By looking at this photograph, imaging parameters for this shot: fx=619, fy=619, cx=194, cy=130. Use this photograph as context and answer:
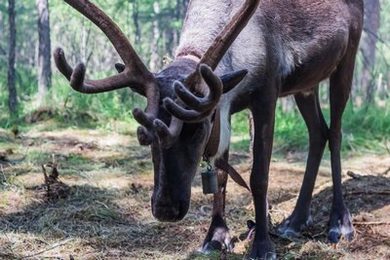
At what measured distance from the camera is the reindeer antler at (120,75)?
3.21m

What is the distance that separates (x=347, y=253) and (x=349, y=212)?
30.2 inches

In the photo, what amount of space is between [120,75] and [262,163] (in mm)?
1216

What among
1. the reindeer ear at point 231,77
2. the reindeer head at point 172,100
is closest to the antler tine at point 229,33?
the reindeer head at point 172,100

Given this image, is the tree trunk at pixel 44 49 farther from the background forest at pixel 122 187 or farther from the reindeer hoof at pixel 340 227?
the reindeer hoof at pixel 340 227

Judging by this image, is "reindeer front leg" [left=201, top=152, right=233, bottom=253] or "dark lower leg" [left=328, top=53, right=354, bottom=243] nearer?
"reindeer front leg" [left=201, top=152, right=233, bottom=253]

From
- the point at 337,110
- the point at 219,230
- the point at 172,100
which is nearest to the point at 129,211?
the point at 219,230

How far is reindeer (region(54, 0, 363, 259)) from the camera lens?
332 cm

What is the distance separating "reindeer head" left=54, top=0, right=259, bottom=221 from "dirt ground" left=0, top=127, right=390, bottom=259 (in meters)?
0.97

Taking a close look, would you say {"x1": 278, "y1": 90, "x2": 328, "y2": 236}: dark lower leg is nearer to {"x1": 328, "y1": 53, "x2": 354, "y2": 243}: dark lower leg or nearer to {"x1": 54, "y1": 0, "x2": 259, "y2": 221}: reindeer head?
{"x1": 328, "y1": 53, "x2": 354, "y2": 243}: dark lower leg

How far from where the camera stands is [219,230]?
4.43 metres

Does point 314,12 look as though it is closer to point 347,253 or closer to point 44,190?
point 347,253

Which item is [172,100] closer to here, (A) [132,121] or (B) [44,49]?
(A) [132,121]

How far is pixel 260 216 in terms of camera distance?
4.16m

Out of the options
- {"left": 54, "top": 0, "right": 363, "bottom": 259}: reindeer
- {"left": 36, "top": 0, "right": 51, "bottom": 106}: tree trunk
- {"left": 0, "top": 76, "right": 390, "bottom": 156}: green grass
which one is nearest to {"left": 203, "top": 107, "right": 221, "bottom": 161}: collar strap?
{"left": 54, "top": 0, "right": 363, "bottom": 259}: reindeer
